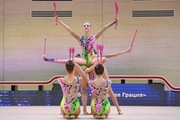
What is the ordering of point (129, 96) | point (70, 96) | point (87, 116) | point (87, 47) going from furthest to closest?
point (129, 96), point (87, 47), point (87, 116), point (70, 96)

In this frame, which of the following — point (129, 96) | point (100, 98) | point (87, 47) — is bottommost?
point (129, 96)

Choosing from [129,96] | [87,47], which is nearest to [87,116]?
[87,47]

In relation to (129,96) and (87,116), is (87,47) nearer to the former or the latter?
(87,116)

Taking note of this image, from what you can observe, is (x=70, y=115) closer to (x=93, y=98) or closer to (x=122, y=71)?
(x=93, y=98)

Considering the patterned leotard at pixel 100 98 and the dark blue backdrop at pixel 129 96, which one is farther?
the dark blue backdrop at pixel 129 96

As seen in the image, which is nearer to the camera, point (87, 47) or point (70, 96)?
point (70, 96)

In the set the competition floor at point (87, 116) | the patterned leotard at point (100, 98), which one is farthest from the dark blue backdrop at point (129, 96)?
the patterned leotard at point (100, 98)

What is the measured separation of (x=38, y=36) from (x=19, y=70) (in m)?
1.23

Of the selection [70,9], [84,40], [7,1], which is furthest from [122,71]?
[84,40]

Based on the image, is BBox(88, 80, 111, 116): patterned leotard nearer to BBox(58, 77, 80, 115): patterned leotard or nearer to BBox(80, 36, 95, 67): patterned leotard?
BBox(58, 77, 80, 115): patterned leotard

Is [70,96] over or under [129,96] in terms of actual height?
over

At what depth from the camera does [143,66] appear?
11219 millimetres

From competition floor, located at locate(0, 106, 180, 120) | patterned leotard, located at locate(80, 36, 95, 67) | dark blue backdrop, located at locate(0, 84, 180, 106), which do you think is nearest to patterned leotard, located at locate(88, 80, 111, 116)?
competition floor, located at locate(0, 106, 180, 120)

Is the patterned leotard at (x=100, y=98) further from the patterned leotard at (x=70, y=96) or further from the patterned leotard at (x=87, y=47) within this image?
the patterned leotard at (x=87, y=47)
